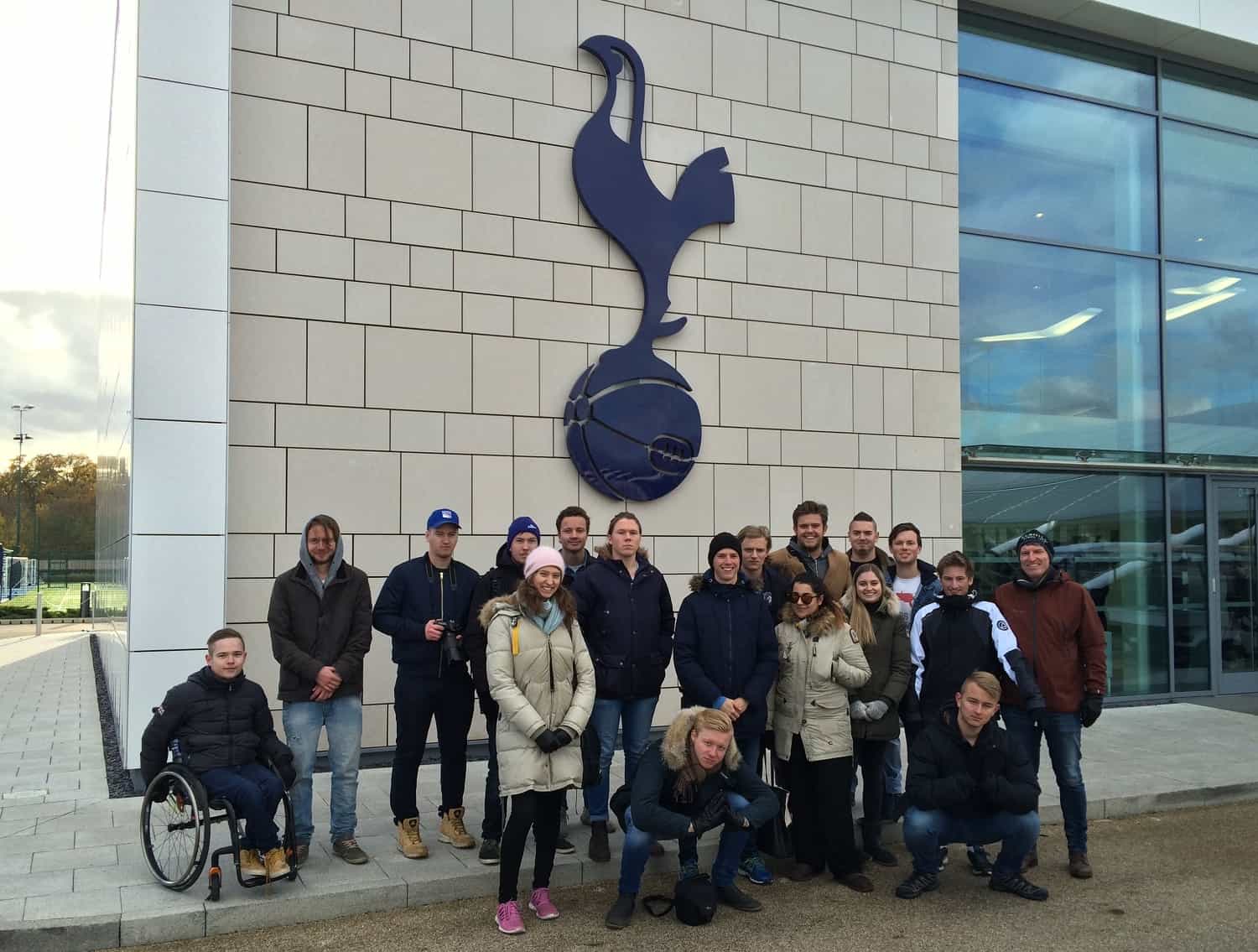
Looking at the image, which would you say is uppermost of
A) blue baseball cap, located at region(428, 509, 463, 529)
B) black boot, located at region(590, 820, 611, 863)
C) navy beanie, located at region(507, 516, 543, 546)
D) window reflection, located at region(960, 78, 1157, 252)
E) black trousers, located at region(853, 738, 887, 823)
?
window reflection, located at region(960, 78, 1157, 252)

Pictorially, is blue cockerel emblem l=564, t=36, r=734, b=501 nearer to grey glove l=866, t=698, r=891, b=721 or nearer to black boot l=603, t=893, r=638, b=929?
grey glove l=866, t=698, r=891, b=721

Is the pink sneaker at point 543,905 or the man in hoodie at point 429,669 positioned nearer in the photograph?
the pink sneaker at point 543,905

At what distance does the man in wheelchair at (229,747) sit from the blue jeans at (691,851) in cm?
168

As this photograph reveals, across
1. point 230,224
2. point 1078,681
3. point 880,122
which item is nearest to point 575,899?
point 1078,681

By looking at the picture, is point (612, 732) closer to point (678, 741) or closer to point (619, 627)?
point (619, 627)

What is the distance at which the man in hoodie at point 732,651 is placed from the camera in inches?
228

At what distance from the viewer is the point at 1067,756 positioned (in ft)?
19.8

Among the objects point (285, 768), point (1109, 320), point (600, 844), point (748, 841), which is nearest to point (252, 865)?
point (285, 768)

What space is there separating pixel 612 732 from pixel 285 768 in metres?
1.85

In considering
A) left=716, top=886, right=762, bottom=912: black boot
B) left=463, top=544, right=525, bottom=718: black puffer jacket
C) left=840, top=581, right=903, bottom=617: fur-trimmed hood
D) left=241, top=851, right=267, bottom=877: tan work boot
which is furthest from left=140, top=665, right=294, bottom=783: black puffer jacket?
left=840, top=581, right=903, bottom=617: fur-trimmed hood

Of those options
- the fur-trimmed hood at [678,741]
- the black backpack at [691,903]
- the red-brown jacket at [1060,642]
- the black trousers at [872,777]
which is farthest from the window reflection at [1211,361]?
the black backpack at [691,903]

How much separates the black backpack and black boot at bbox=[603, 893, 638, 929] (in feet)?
0.51

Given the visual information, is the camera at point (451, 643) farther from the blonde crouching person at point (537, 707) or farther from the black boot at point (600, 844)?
the black boot at point (600, 844)

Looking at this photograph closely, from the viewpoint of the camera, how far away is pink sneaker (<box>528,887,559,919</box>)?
17.0ft
